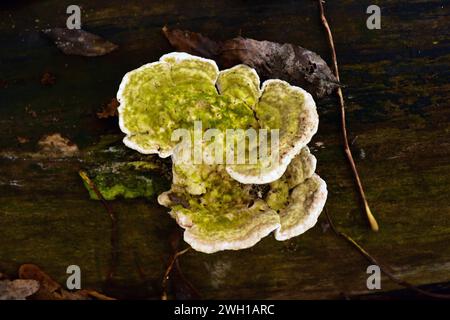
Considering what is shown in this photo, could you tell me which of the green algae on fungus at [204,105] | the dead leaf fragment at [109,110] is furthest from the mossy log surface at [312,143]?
the green algae on fungus at [204,105]

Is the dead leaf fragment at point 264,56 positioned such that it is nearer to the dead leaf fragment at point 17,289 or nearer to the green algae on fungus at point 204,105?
the green algae on fungus at point 204,105

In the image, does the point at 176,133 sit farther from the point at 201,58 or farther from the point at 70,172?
the point at 70,172

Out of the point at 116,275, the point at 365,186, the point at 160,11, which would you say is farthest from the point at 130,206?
the point at 365,186

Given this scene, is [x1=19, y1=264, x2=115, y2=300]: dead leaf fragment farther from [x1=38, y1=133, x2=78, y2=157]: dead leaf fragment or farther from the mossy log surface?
[x1=38, y1=133, x2=78, y2=157]: dead leaf fragment

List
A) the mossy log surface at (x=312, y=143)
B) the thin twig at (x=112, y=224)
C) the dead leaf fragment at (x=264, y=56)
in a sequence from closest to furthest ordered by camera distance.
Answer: the dead leaf fragment at (x=264, y=56), the mossy log surface at (x=312, y=143), the thin twig at (x=112, y=224)

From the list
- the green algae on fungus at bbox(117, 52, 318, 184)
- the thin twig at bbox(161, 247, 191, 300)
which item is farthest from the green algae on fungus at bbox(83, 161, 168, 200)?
the thin twig at bbox(161, 247, 191, 300)

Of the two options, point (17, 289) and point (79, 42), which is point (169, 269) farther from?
point (79, 42)
